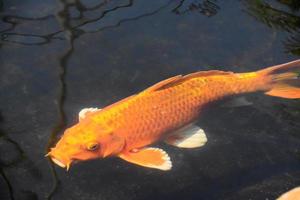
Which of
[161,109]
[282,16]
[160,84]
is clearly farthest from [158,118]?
[282,16]

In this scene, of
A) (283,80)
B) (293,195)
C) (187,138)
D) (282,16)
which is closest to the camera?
(293,195)

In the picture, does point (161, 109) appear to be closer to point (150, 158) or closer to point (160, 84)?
point (160, 84)

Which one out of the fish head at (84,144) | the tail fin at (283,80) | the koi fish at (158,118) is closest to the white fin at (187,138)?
the koi fish at (158,118)

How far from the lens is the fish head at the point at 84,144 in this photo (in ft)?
10.9

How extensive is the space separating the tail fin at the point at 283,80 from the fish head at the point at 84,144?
1465mm

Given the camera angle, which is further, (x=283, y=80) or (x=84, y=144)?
(x=283, y=80)

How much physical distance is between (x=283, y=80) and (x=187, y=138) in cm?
103

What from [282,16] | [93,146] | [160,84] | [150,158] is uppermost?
[282,16]

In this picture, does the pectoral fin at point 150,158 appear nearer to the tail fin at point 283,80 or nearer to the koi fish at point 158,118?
the koi fish at point 158,118

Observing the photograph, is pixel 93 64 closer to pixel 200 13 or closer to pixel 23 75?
pixel 23 75

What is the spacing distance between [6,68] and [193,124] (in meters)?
2.03

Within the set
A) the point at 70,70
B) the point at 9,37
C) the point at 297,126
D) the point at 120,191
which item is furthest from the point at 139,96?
the point at 9,37

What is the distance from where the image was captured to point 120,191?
3.68 m

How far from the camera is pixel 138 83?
4535 millimetres
